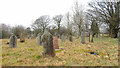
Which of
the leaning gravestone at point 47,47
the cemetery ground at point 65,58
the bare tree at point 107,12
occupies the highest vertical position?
the bare tree at point 107,12

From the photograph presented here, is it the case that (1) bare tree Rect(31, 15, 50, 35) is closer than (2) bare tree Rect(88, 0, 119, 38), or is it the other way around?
(2) bare tree Rect(88, 0, 119, 38)

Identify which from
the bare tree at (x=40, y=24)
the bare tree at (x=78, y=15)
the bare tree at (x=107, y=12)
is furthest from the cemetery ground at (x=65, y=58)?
the bare tree at (x=40, y=24)

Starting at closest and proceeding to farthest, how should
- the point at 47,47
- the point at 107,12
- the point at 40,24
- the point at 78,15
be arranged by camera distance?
the point at 47,47 → the point at 107,12 → the point at 78,15 → the point at 40,24

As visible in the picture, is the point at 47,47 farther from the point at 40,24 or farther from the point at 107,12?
the point at 40,24

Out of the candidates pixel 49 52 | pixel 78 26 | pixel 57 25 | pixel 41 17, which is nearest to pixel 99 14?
pixel 78 26

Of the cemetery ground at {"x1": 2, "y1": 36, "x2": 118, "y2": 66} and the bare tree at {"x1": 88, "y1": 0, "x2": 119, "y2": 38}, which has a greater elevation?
the bare tree at {"x1": 88, "y1": 0, "x2": 119, "y2": 38}

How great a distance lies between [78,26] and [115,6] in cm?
1193

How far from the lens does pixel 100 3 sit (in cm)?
1969

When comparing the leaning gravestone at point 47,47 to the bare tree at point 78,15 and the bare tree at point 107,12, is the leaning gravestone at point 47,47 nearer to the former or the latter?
the bare tree at point 107,12

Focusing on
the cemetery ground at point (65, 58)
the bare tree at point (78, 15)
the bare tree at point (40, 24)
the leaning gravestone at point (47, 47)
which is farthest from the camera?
the bare tree at point (40, 24)

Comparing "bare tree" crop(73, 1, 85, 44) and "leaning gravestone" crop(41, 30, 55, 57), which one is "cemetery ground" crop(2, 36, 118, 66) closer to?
"leaning gravestone" crop(41, 30, 55, 57)

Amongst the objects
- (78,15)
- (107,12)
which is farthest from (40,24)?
(107,12)

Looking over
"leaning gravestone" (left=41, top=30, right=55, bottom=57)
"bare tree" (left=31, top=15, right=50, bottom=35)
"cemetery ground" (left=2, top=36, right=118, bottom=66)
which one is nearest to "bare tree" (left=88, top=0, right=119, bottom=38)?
"cemetery ground" (left=2, top=36, right=118, bottom=66)

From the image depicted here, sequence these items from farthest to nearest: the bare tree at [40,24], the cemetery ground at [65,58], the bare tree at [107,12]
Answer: the bare tree at [40,24], the bare tree at [107,12], the cemetery ground at [65,58]
